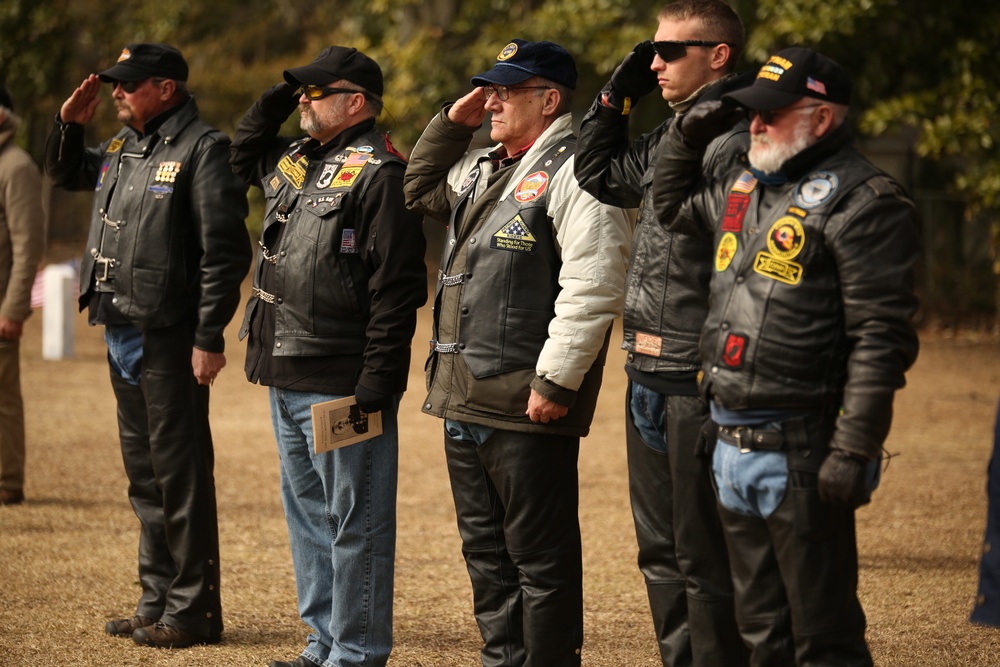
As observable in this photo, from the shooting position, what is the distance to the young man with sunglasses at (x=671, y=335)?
3637 millimetres

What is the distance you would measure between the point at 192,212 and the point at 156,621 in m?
1.65

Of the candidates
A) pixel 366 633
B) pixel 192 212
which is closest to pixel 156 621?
pixel 366 633

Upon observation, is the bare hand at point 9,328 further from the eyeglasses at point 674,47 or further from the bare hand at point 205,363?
the eyeglasses at point 674,47

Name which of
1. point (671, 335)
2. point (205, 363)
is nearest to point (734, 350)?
point (671, 335)

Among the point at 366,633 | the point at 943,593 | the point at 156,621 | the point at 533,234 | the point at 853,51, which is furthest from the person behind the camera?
the point at 853,51

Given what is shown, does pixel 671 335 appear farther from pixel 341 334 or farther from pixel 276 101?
pixel 276 101

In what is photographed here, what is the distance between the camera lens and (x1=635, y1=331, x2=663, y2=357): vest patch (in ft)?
12.3

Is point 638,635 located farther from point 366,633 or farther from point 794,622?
point 794,622

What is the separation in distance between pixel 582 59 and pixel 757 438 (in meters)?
12.6

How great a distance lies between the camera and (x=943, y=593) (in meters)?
5.71

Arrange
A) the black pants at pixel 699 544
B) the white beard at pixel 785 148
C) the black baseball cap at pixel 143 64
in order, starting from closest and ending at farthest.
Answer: the white beard at pixel 785 148, the black pants at pixel 699 544, the black baseball cap at pixel 143 64

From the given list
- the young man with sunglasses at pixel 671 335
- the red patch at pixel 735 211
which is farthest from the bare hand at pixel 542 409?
the red patch at pixel 735 211

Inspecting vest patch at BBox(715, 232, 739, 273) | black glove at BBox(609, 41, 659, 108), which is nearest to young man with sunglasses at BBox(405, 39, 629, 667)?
black glove at BBox(609, 41, 659, 108)

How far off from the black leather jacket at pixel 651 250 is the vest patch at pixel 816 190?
412 mm
